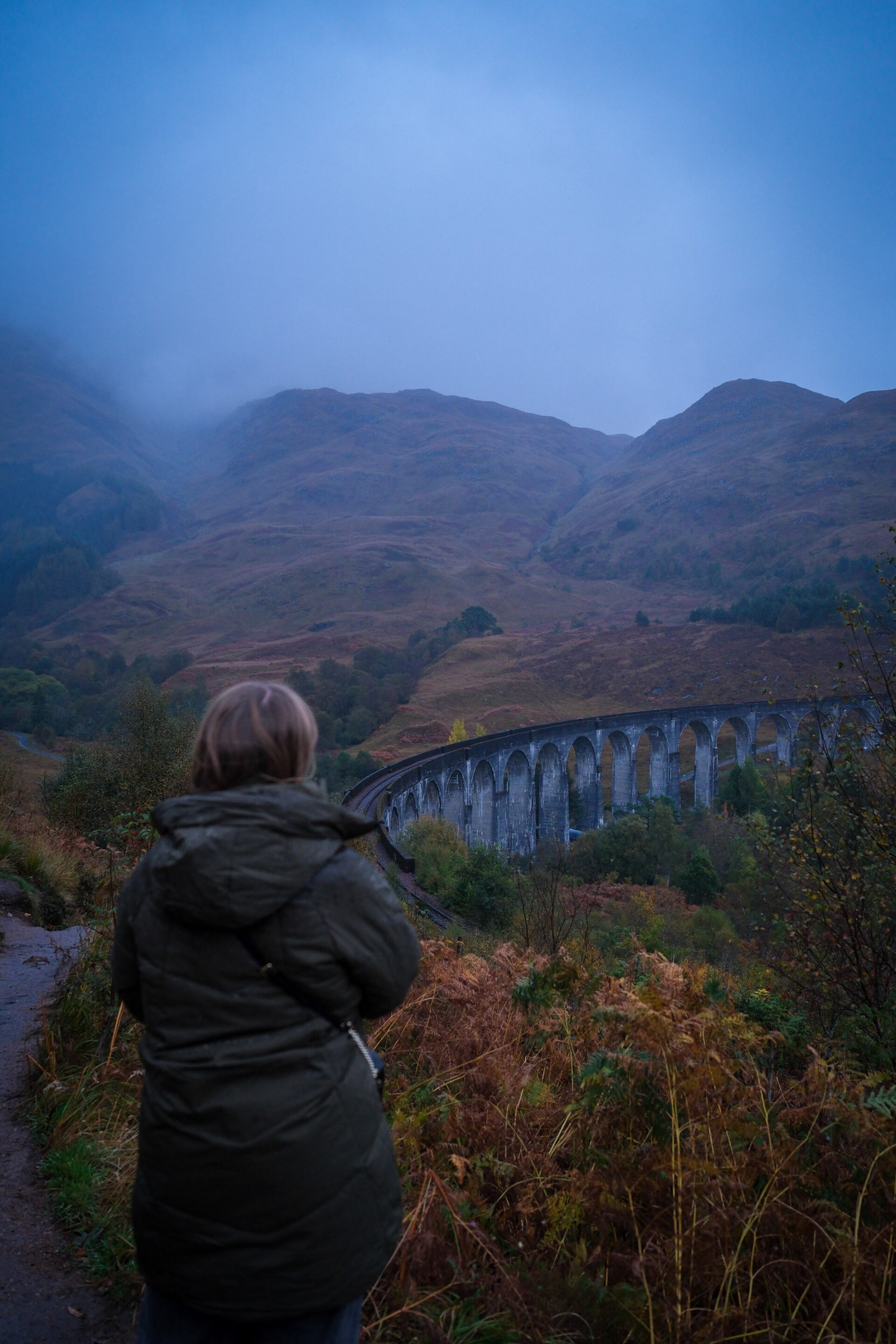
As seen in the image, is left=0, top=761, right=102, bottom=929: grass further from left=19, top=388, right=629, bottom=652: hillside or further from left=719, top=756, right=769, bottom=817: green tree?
left=19, top=388, right=629, bottom=652: hillside

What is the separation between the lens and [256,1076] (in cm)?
136

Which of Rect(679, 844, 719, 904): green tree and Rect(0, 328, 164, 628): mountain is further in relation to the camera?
Rect(0, 328, 164, 628): mountain

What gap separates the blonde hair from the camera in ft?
5.16

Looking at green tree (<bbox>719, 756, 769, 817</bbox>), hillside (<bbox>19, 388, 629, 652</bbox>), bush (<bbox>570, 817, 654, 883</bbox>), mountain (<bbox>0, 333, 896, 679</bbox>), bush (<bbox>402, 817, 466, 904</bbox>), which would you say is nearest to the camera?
bush (<bbox>402, 817, 466, 904</bbox>)

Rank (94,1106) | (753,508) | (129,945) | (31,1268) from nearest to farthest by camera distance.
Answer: (129,945), (31,1268), (94,1106), (753,508)

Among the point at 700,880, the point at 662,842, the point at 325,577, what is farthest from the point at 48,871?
the point at 325,577

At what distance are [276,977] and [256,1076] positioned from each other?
167 mm

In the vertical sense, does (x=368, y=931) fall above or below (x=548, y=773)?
above

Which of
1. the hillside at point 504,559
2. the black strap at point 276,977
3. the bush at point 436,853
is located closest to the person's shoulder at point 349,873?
the black strap at point 276,977

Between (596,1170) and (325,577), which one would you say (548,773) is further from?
(325,577)

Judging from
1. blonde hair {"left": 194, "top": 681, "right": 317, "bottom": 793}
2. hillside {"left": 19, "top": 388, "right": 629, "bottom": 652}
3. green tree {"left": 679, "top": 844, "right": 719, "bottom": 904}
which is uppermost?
hillside {"left": 19, "top": 388, "right": 629, "bottom": 652}

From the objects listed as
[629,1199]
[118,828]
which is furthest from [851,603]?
[118,828]

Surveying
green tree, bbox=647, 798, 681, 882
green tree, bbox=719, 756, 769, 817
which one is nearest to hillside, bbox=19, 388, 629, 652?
green tree, bbox=719, 756, 769, 817

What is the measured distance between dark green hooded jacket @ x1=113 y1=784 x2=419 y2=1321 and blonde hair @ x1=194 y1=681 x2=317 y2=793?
13 cm
